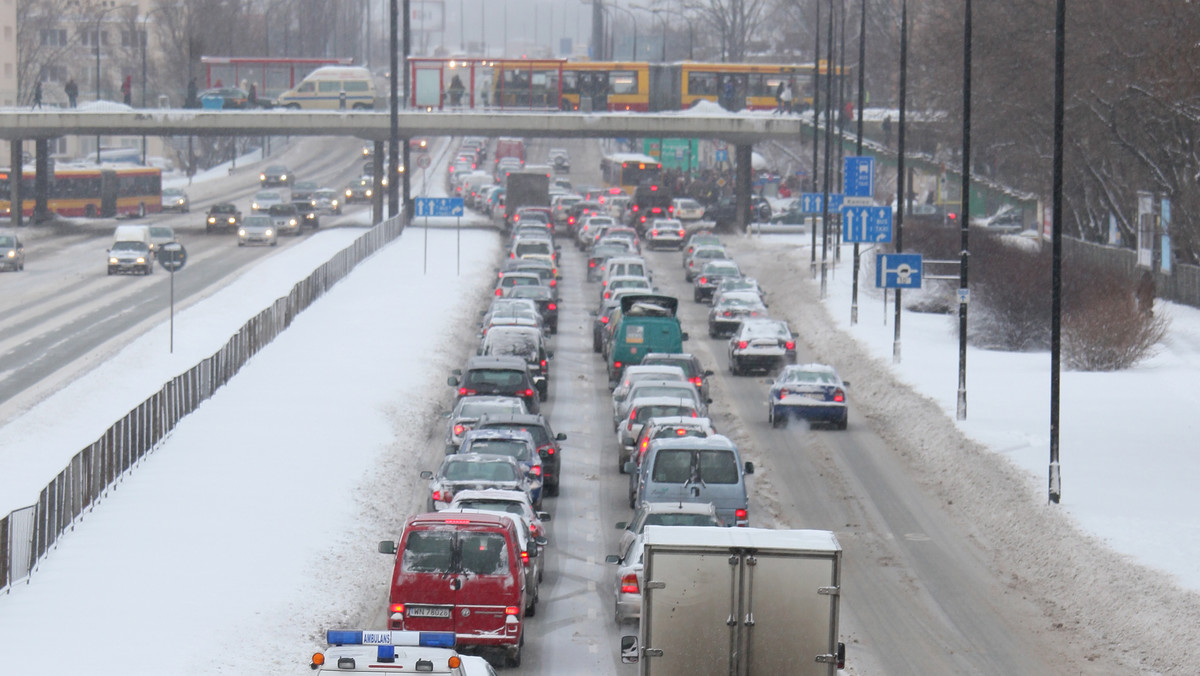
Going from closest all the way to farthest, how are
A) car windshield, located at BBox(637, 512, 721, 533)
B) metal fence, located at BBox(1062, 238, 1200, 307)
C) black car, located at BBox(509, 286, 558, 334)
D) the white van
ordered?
car windshield, located at BBox(637, 512, 721, 533)
black car, located at BBox(509, 286, 558, 334)
metal fence, located at BBox(1062, 238, 1200, 307)
the white van

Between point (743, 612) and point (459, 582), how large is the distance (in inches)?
168

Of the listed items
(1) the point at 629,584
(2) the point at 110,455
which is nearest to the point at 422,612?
(1) the point at 629,584

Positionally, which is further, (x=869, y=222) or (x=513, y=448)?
(x=869, y=222)

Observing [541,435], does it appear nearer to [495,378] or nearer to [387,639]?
[495,378]

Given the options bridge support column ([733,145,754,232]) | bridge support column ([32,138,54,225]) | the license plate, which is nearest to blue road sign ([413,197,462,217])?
bridge support column ([733,145,754,232])

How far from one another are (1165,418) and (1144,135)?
2238cm

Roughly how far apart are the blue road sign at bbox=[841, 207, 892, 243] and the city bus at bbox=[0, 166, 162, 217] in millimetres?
57836

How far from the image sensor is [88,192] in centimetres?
9100

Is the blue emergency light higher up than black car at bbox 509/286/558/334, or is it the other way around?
black car at bbox 509/286/558/334

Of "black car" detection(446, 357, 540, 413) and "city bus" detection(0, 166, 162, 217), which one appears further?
"city bus" detection(0, 166, 162, 217)

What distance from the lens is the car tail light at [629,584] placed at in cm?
1793

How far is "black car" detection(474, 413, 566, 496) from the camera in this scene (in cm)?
2522

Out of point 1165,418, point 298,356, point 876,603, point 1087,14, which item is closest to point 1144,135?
point 1087,14

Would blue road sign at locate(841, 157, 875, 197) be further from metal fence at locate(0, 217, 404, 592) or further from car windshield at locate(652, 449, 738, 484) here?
car windshield at locate(652, 449, 738, 484)
